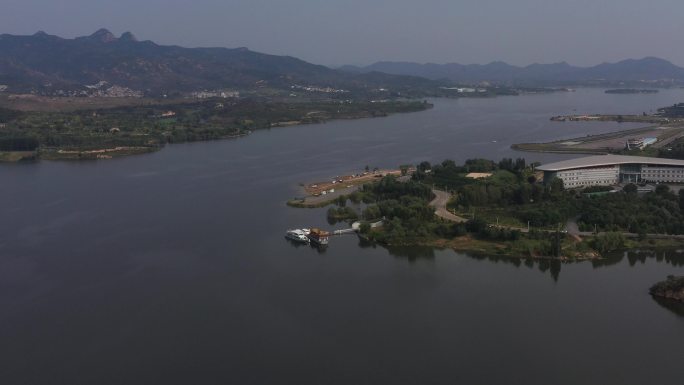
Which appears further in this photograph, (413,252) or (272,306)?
(413,252)

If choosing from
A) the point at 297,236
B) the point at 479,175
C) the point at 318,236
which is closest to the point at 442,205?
the point at 479,175

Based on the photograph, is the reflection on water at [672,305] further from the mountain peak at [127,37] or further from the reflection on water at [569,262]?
the mountain peak at [127,37]

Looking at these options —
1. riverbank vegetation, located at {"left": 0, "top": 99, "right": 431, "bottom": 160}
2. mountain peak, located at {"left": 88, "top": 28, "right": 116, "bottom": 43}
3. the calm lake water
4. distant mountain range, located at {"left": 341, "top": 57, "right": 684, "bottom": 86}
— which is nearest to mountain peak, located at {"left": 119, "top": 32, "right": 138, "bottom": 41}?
mountain peak, located at {"left": 88, "top": 28, "right": 116, "bottom": 43}

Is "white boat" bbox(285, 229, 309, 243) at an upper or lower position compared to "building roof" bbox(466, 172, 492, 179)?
lower

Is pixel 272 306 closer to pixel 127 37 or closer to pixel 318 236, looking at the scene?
pixel 318 236

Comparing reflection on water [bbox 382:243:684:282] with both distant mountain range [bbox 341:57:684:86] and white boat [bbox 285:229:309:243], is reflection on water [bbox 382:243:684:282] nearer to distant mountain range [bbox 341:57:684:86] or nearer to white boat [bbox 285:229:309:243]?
white boat [bbox 285:229:309:243]

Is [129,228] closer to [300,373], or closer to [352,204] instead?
[352,204]
